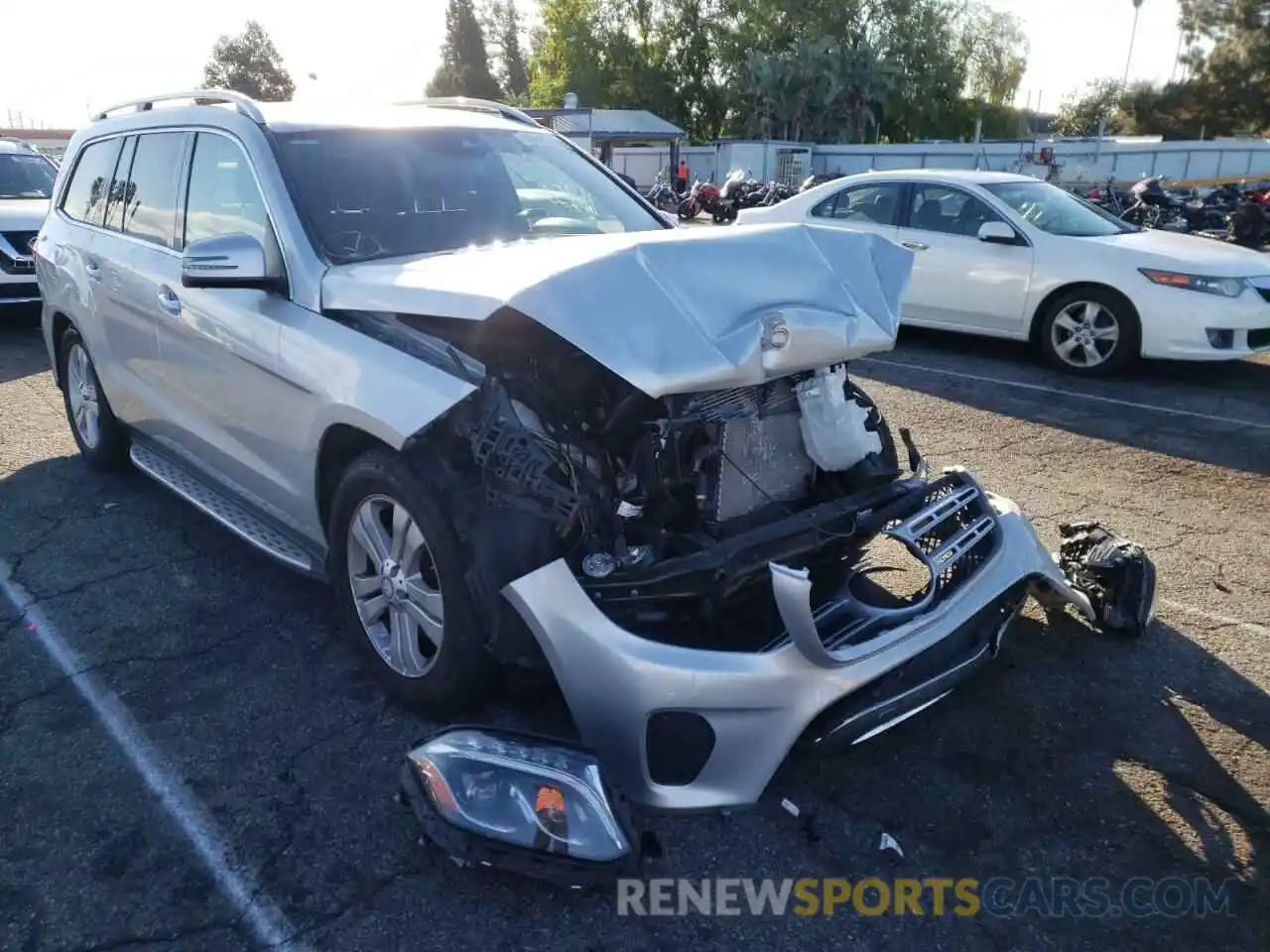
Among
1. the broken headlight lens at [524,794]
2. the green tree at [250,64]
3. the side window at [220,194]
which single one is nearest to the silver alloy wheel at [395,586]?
the broken headlight lens at [524,794]

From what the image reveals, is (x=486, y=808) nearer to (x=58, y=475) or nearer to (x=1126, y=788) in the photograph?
(x=1126, y=788)

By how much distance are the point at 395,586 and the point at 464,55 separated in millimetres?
96687

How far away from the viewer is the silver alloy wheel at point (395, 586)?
2.96 metres

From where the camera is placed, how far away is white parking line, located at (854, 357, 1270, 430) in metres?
6.73

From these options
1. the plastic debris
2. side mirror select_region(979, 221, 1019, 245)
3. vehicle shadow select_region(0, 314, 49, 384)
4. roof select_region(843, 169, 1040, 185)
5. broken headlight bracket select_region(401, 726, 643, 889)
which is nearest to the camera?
broken headlight bracket select_region(401, 726, 643, 889)

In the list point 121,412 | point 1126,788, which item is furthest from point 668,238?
point 121,412

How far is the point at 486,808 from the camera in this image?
230 centimetres

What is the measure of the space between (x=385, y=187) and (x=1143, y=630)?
3.44m

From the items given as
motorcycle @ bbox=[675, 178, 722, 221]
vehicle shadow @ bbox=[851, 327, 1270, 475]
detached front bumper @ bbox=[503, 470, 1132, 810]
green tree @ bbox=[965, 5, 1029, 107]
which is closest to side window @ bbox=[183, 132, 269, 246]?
detached front bumper @ bbox=[503, 470, 1132, 810]

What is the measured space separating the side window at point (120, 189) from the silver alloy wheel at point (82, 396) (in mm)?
864

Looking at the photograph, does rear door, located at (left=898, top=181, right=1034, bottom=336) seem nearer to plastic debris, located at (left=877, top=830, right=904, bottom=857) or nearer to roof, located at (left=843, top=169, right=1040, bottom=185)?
roof, located at (left=843, top=169, right=1040, bottom=185)

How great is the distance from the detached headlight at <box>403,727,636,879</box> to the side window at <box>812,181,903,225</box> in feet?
25.6

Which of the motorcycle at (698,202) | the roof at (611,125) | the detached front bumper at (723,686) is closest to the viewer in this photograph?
the detached front bumper at (723,686)

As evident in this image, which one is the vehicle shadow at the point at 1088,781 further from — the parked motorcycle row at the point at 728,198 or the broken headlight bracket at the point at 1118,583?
the parked motorcycle row at the point at 728,198
